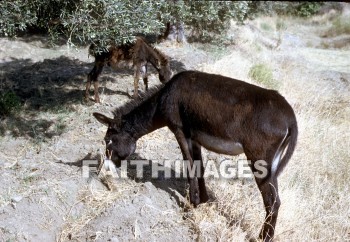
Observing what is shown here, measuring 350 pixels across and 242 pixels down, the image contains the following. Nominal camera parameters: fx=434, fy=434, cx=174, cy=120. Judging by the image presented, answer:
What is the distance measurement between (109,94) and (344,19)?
1551 cm

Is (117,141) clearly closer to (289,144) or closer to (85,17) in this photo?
(85,17)

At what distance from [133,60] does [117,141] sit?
307cm

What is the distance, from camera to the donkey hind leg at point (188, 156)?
525 centimetres

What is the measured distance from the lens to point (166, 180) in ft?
19.9

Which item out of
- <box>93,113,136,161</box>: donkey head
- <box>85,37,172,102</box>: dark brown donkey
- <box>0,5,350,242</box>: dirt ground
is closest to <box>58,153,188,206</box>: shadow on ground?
<box>0,5,350,242</box>: dirt ground

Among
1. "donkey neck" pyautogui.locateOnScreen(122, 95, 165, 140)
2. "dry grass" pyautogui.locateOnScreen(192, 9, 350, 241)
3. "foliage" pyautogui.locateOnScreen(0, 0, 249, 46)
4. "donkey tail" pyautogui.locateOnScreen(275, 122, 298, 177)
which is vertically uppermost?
"foliage" pyautogui.locateOnScreen(0, 0, 249, 46)

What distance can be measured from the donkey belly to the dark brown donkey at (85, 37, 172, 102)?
3453mm

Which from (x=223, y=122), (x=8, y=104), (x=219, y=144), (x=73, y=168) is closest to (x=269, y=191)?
(x=219, y=144)

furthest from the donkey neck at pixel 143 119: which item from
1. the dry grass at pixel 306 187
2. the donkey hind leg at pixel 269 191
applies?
the donkey hind leg at pixel 269 191

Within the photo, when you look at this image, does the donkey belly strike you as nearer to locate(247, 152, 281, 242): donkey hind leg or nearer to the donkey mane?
locate(247, 152, 281, 242): donkey hind leg

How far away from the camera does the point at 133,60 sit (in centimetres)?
849

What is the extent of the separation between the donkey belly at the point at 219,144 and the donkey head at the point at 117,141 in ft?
3.42

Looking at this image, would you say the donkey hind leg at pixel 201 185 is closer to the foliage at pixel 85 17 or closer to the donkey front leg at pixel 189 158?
the donkey front leg at pixel 189 158

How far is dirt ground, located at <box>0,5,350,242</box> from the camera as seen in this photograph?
5098mm
